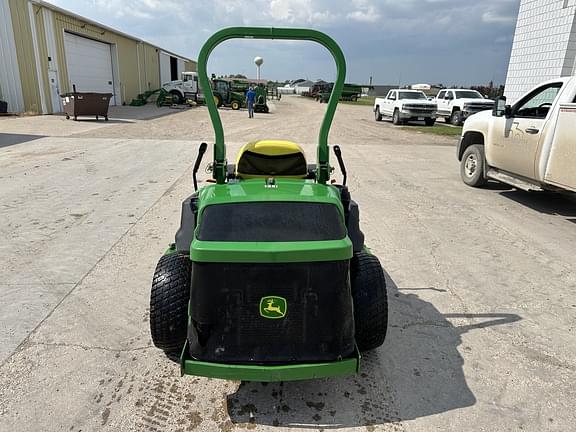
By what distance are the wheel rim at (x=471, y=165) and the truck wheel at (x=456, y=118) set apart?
15.4m

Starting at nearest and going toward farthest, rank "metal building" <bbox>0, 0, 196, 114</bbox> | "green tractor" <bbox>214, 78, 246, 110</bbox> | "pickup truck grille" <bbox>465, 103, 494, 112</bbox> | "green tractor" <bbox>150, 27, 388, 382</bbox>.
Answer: "green tractor" <bbox>150, 27, 388, 382</bbox> → "metal building" <bbox>0, 0, 196, 114</bbox> → "pickup truck grille" <bbox>465, 103, 494, 112</bbox> → "green tractor" <bbox>214, 78, 246, 110</bbox>

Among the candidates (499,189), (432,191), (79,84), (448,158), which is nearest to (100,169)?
(432,191)

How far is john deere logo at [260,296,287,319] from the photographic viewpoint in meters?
2.23

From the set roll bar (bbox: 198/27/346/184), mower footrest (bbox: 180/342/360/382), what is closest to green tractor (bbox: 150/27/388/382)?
mower footrest (bbox: 180/342/360/382)

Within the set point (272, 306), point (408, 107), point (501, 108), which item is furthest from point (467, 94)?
point (272, 306)

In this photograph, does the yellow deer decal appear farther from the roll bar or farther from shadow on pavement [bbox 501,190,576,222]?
shadow on pavement [bbox 501,190,576,222]

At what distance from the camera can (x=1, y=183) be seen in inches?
291

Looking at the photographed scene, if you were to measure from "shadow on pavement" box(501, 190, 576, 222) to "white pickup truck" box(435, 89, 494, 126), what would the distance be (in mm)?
13644

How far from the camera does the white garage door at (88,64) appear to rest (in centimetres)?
2379

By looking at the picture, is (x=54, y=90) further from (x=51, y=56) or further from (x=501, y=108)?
(x=501, y=108)

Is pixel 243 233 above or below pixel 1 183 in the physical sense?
above

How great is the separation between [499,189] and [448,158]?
12.8ft

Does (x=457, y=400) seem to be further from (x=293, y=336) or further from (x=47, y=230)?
(x=47, y=230)

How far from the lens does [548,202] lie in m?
7.36
